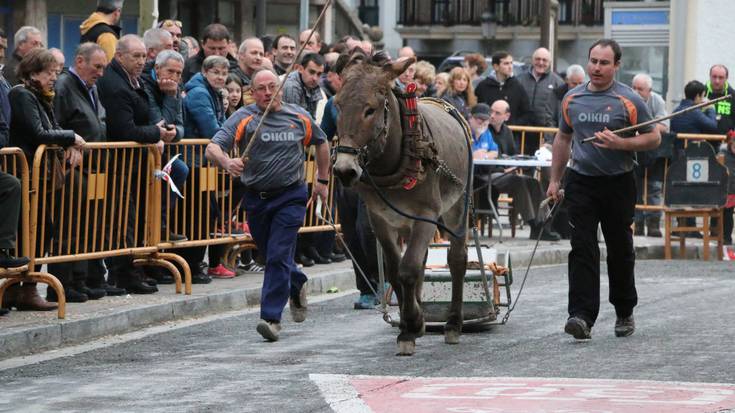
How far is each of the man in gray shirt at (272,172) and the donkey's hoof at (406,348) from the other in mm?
1254

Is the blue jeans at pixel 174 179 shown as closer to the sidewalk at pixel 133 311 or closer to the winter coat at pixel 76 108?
the sidewalk at pixel 133 311

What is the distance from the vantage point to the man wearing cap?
2127 cm

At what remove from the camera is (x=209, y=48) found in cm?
1758

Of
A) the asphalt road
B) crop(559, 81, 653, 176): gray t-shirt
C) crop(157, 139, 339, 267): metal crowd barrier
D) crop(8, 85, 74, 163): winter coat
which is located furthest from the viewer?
crop(157, 139, 339, 267): metal crowd barrier

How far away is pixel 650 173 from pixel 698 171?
1262 mm

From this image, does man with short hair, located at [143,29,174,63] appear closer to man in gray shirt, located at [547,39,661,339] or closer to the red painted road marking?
man in gray shirt, located at [547,39,661,339]

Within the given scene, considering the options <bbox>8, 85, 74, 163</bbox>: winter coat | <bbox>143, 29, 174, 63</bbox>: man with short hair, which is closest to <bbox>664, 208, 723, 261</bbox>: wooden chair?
<bbox>143, 29, 174, 63</bbox>: man with short hair

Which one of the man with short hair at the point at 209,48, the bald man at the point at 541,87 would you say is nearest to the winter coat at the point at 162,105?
the man with short hair at the point at 209,48

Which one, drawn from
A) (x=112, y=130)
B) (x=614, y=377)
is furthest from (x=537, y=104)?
(x=614, y=377)

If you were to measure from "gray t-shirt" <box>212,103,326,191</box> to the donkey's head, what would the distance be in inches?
46.9

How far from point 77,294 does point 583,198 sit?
13.6 feet

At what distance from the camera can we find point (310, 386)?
10578 mm

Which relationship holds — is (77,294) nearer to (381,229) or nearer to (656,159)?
(381,229)

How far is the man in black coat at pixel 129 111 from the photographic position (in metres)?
14.8
